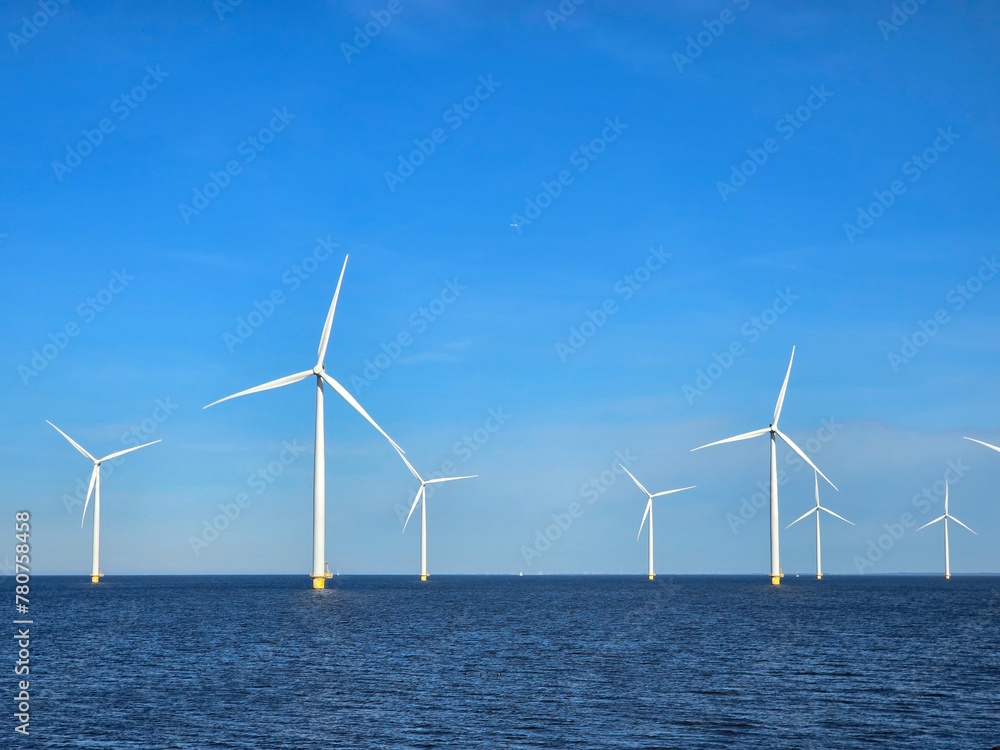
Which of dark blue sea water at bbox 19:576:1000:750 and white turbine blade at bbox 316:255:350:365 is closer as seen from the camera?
dark blue sea water at bbox 19:576:1000:750

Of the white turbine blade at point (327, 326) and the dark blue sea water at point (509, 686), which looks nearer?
the dark blue sea water at point (509, 686)

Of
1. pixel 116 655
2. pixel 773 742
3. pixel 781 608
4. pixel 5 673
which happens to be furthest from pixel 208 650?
pixel 781 608

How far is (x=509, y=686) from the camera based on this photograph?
4844cm

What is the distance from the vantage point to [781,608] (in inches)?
5015

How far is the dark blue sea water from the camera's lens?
36.7 m

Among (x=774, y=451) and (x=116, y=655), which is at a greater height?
(x=774, y=451)

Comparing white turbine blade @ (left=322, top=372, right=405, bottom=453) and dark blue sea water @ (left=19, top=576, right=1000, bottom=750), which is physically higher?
white turbine blade @ (left=322, top=372, right=405, bottom=453)

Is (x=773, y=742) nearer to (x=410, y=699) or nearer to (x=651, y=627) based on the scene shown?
(x=410, y=699)

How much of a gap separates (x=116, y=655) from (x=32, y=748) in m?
30.0

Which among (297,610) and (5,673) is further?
(297,610)

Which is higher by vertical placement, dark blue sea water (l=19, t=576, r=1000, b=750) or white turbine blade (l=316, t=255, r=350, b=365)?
white turbine blade (l=316, t=255, r=350, b=365)

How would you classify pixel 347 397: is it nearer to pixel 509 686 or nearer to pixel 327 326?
pixel 327 326

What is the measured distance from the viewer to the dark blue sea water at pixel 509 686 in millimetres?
36656

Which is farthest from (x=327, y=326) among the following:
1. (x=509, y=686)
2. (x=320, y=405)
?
(x=509, y=686)
